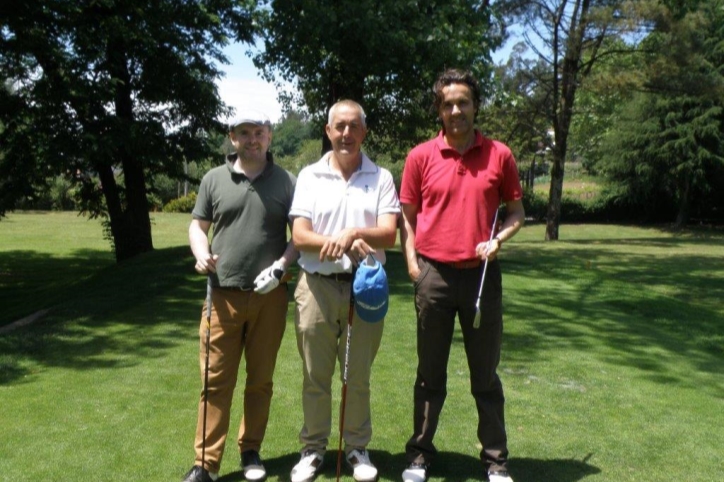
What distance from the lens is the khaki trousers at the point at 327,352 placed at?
4.34 meters

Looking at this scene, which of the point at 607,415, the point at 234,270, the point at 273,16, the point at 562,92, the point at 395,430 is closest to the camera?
the point at 234,270

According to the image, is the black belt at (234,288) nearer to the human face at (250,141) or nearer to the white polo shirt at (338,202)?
the white polo shirt at (338,202)

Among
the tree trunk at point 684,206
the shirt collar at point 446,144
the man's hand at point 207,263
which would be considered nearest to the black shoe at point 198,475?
the man's hand at point 207,263

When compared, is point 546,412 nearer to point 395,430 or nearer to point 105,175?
point 395,430

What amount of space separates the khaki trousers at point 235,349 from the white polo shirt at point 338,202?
0.36 metres

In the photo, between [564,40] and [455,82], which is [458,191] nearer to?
[455,82]

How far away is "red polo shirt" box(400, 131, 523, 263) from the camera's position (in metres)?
4.22

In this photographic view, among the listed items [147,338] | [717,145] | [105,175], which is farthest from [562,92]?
[147,338]

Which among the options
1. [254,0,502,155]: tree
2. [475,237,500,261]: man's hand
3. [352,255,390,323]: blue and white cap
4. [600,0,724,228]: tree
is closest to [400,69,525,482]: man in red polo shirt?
[475,237,500,261]: man's hand

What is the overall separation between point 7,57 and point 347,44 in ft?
20.5

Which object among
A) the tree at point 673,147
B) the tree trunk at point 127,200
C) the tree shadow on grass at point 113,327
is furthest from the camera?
the tree at point 673,147

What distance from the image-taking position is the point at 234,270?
172 inches

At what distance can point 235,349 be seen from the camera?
4500 millimetres

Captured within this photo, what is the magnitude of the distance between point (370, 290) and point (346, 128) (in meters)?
0.87
